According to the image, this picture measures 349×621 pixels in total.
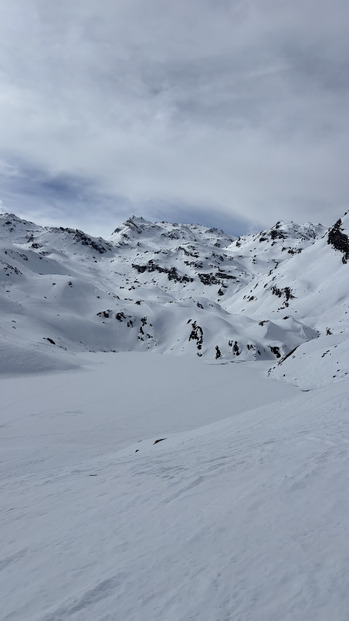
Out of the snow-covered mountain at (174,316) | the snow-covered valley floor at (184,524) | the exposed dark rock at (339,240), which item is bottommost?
the snow-covered valley floor at (184,524)

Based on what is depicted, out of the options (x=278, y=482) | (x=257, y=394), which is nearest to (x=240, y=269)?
(x=257, y=394)

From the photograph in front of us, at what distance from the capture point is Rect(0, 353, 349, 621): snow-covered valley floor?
13.0ft

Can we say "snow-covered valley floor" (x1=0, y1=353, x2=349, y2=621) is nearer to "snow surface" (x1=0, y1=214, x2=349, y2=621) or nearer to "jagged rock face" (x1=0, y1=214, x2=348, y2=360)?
"snow surface" (x1=0, y1=214, x2=349, y2=621)

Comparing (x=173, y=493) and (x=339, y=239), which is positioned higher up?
(x=339, y=239)

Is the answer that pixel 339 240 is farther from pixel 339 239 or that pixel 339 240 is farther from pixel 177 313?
pixel 177 313

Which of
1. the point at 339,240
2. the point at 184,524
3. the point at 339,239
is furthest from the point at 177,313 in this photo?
the point at 184,524

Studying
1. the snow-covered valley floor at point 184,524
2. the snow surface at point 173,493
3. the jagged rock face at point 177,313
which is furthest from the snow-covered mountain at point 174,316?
the snow-covered valley floor at point 184,524

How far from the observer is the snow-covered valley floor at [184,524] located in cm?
397

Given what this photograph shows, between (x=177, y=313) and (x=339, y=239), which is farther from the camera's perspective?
(x=339, y=239)

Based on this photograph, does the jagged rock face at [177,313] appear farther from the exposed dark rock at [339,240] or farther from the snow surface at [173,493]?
the snow surface at [173,493]

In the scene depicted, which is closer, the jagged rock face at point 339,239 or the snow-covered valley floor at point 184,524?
the snow-covered valley floor at point 184,524

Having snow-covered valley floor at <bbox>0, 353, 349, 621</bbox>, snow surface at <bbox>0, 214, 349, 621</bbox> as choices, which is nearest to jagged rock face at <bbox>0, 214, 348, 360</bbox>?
snow surface at <bbox>0, 214, 349, 621</bbox>

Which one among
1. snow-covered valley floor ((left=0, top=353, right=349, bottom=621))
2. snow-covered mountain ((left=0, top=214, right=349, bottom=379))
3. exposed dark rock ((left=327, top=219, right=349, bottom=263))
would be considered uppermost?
exposed dark rock ((left=327, top=219, right=349, bottom=263))

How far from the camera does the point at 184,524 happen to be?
5.93m
